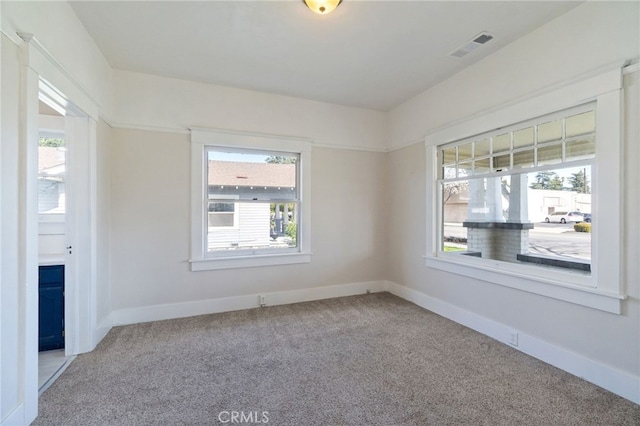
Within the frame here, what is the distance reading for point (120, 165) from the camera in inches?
128

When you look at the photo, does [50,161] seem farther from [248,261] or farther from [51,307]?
[248,261]

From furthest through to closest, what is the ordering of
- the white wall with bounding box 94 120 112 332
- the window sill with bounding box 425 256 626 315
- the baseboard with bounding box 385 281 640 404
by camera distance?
the white wall with bounding box 94 120 112 332 → the window sill with bounding box 425 256 626 315 → the baseboard with bounding box 385 281 640 404

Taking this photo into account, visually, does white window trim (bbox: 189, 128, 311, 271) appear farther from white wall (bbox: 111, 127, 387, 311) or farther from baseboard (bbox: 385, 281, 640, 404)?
baseboard (bbox: 385, 281, 640, 404)

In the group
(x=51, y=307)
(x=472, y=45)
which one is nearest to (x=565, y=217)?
(x=472, y=45)

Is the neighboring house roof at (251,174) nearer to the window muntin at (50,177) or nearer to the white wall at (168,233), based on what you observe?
the white wall at (168,233)

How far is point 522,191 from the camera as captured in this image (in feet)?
9.29

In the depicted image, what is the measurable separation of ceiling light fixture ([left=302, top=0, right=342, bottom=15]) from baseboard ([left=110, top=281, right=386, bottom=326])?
3208 mm

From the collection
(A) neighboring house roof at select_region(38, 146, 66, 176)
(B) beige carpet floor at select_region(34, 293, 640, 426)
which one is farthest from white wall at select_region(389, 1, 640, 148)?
(A) neighboring house roof at select_region(38, 146, 66, 176)

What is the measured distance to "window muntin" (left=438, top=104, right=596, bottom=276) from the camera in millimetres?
2395

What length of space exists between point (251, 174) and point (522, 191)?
123 inches

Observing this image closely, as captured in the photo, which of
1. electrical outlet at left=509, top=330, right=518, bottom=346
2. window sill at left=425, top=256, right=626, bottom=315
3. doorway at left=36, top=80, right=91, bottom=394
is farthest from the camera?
electrical outlet at left=509, top=330, right=518, bottom=346

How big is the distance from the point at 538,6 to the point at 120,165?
423cm

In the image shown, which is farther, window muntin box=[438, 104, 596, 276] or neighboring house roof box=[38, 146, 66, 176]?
neighboring house roof box=[38, 146, 66, 176]

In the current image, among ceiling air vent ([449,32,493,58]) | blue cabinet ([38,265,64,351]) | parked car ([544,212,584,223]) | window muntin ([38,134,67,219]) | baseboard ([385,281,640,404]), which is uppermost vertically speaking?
ceiling air vent ([449,32,493,58])
